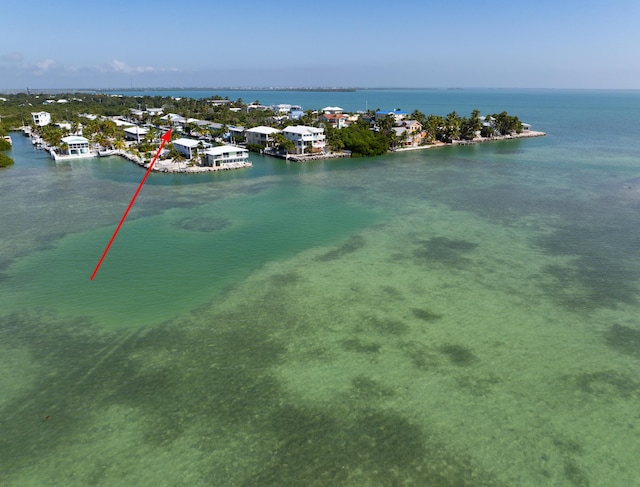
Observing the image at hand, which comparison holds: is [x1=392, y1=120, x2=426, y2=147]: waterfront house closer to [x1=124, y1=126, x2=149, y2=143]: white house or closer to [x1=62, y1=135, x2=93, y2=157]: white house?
A: [x1=124, y1=126, x2=149, y2=143]: white house

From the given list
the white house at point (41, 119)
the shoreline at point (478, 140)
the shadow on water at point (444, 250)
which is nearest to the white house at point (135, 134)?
the white house at point (41, 119)

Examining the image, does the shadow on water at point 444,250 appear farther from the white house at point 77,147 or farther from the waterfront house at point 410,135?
the white house at point 77,147

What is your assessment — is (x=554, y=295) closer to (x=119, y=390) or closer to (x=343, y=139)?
(x=119, y=390)

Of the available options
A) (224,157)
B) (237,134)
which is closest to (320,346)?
(224,157)

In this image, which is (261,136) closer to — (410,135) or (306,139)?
(306,139)

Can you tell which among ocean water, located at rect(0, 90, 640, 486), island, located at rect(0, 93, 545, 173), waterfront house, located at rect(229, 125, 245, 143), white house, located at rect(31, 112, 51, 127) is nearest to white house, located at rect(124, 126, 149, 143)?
island, located at rect(0, 93, 545, 173)

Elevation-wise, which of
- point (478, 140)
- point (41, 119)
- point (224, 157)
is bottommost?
point (478, 140)
